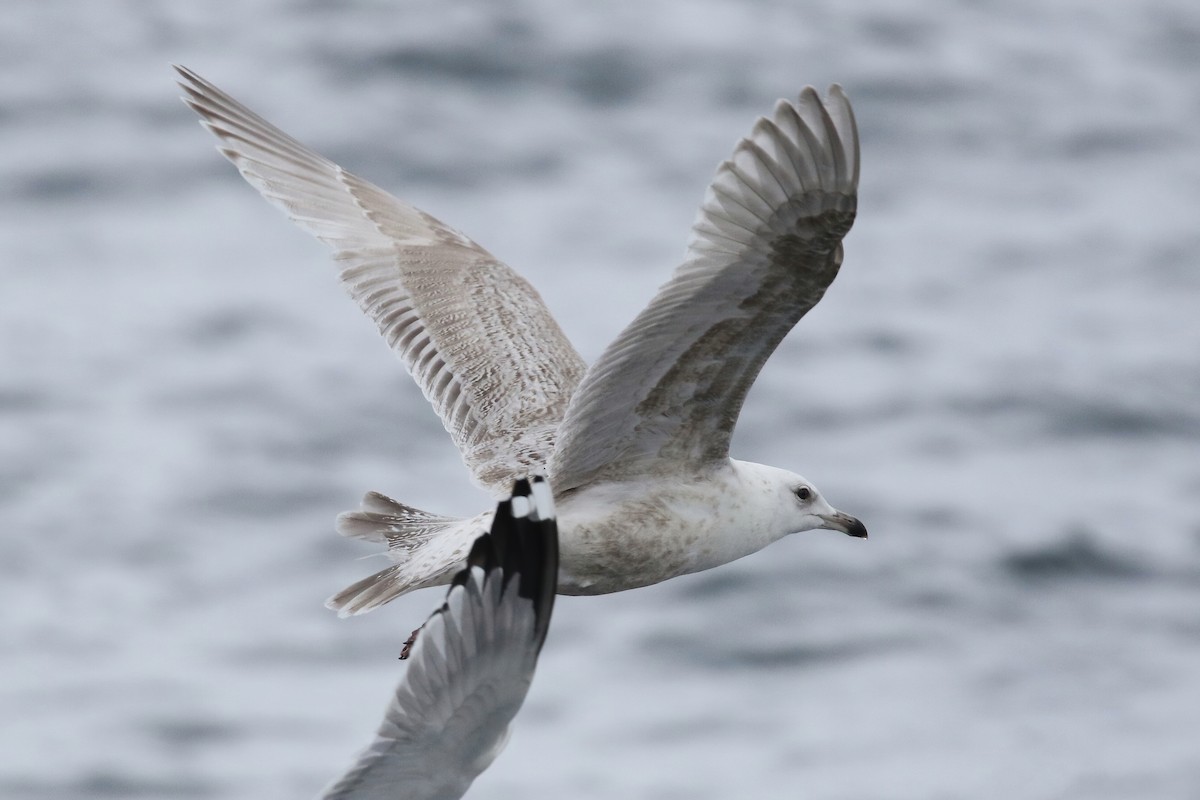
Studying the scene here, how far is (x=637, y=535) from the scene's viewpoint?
7.42 meters

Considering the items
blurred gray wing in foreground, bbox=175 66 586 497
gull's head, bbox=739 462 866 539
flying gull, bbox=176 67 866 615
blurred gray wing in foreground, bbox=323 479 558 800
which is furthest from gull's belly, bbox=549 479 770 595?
blurred gray wing in foreground, bbox=323 479 558 800

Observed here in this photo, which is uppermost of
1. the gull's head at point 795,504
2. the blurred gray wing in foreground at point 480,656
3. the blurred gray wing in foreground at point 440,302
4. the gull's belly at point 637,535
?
the blurred gray wing in foreground at point 440,302

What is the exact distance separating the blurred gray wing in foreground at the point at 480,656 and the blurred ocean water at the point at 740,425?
512 inches

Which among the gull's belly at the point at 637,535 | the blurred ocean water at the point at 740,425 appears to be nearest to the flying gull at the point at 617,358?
the gull's belly at the point at 637,535

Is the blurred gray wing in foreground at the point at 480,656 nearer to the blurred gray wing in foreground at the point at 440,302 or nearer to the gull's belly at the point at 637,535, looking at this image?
the gull's belly at the point at 637,535

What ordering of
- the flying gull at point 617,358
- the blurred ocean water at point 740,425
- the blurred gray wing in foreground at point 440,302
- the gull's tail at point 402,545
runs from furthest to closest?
the blurred ocean water at point 740,425 → the blurred gray wing in foreground at point 440,302 → the gull's tail at point 402,545 → the flying gull at point 617,358

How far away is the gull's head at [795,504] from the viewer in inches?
310

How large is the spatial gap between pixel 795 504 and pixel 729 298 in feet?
4.65

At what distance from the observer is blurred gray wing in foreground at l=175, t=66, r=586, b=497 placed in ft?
28.0

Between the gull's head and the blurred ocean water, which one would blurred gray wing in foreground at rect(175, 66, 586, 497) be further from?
the blurred ocean water

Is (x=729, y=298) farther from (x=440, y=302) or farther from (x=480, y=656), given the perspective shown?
(x=440, y=302)

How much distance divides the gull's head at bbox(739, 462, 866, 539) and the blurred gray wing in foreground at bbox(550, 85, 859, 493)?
0.44 meters

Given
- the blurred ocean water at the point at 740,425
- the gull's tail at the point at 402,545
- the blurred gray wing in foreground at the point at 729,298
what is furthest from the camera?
the blurred ocean water at the point at 740,425

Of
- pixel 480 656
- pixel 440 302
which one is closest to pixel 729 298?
pixel 480 656
